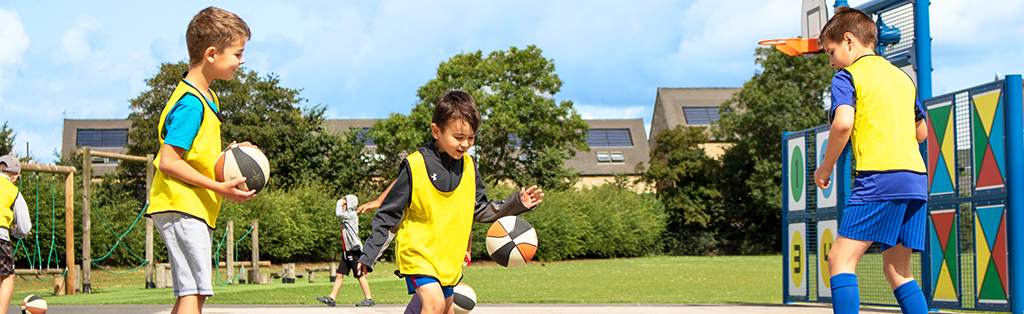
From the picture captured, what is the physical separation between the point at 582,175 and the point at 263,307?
147 ft

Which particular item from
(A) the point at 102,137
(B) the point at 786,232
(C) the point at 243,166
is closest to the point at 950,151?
(B) the point at 786,232

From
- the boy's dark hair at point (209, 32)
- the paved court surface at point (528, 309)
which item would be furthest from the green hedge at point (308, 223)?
the boy's dark hair at point (209, 32)

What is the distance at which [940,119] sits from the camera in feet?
27.1

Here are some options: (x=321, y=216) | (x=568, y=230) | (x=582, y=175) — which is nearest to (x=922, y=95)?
(x=321, y=216)

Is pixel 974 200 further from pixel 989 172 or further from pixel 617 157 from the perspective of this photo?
pixel 617 157

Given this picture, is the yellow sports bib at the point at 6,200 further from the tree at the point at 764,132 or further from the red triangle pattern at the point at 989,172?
the tree at the point at 764,132

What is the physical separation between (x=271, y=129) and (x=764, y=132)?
85.0 ft

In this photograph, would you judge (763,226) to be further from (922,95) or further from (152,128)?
(922,95)

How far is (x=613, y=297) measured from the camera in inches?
469

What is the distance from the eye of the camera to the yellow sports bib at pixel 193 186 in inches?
147

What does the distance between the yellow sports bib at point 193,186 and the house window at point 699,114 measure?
54.6m

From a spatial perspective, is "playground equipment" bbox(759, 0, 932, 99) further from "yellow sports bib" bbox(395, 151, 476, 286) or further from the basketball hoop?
"yellow sports bib" bbox(395, 151, 476, 286)

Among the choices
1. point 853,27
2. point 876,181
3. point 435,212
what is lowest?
point 435,212

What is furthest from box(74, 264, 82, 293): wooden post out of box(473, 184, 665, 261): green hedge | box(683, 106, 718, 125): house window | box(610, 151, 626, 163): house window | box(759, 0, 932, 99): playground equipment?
box(683, 106, 718, 125): house window
